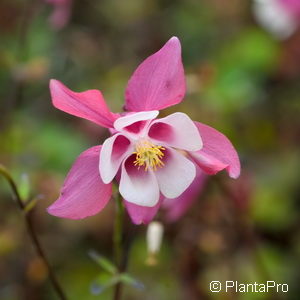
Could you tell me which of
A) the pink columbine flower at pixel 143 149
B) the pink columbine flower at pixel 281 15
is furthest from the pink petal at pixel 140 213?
the pink columbine flower at pixel 281 15

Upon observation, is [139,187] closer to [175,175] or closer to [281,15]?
[175,175]

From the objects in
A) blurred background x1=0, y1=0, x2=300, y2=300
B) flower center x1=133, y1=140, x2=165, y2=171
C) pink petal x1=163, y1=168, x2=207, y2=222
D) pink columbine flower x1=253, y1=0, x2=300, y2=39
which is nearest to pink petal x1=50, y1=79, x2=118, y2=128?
flower center x1=133, y1=140, x2=165, y2=171

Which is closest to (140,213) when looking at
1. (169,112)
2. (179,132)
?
(179,132)

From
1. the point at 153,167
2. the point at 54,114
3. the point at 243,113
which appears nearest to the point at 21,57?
the point at 54,114

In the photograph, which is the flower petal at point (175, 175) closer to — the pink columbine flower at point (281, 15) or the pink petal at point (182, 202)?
the pink petal at point (182, 202)

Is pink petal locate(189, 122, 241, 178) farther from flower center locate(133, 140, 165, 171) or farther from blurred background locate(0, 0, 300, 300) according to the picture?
blurred background locate(0, 0, 300, 300)
